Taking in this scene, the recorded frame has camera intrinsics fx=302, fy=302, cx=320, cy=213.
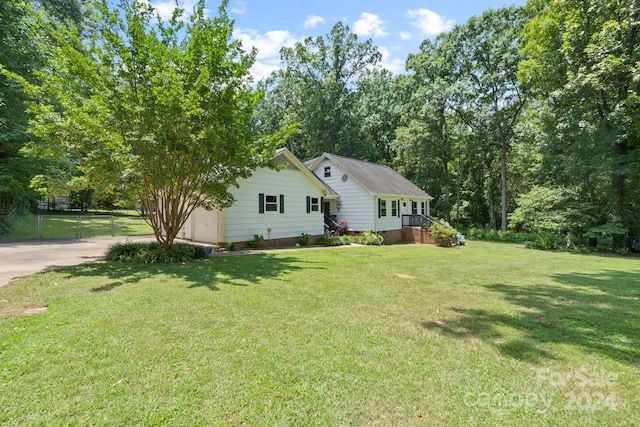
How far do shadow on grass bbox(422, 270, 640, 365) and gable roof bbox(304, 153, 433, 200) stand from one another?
1306 cm

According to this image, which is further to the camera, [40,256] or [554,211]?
[554,211]

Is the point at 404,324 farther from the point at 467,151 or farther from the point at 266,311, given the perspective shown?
the point at 467,151

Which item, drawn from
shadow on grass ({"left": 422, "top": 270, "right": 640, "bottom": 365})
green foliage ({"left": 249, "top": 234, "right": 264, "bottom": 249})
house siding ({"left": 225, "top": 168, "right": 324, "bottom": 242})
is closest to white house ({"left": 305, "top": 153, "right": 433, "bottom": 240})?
house siding ({"left": 225, "top": 168, "right": 324, "bottom": 242})

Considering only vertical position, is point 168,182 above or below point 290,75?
below

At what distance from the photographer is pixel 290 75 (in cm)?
→ 3544

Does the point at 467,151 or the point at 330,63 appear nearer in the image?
the point at 467,151

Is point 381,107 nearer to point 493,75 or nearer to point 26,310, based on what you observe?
point 493,75

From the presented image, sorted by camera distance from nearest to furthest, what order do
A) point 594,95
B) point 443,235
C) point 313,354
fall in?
1. point 313,354
2. point 594,95
3. point 443,235

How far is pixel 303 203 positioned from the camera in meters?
17.5

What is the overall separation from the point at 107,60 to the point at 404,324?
10954mm

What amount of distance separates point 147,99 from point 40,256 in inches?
265

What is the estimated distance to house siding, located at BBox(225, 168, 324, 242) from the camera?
14320 mm

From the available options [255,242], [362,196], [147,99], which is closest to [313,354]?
[147,99]

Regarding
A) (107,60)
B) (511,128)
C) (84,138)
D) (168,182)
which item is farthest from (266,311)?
(511,128)
